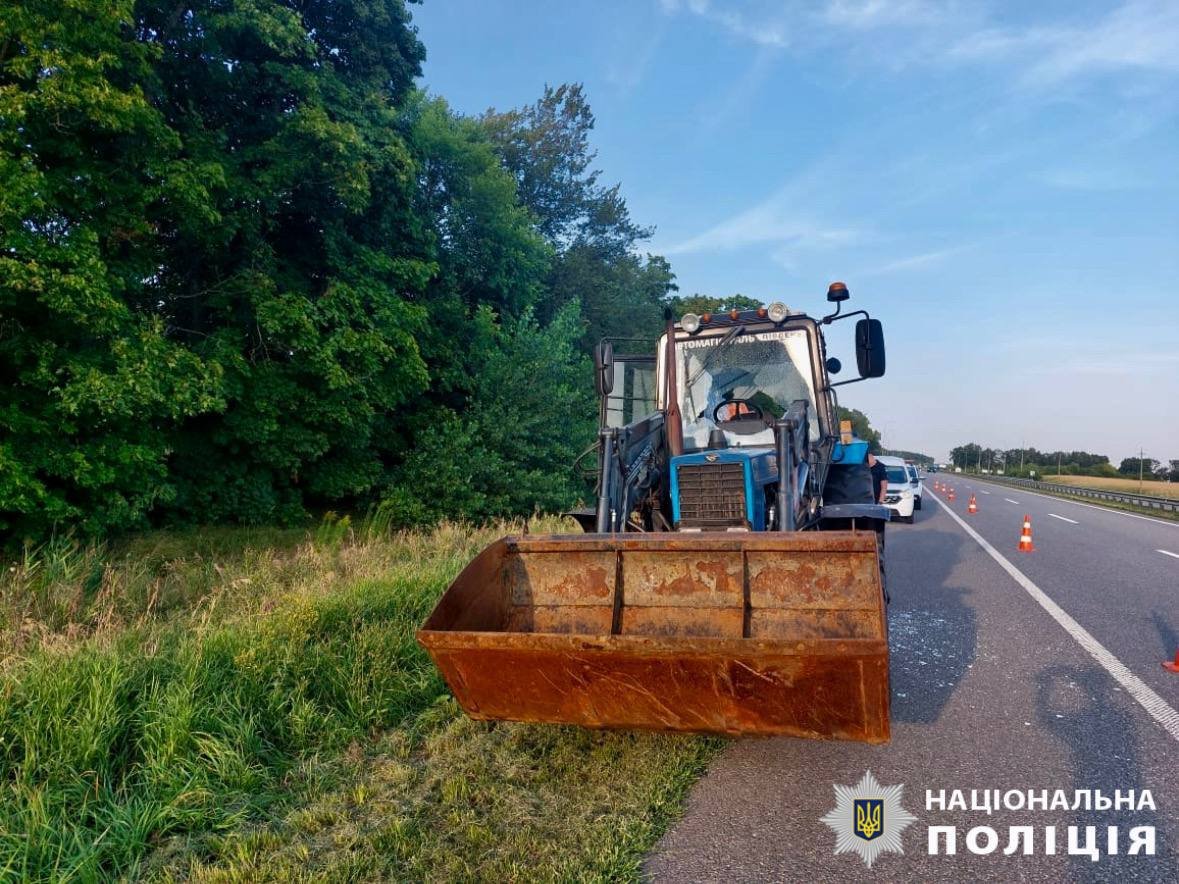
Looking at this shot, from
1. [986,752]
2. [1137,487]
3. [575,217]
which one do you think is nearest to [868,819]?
[986,752]

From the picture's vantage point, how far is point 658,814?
3.41 meters

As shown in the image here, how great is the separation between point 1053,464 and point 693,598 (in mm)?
131783

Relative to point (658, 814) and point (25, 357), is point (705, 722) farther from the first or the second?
point (25, 357)

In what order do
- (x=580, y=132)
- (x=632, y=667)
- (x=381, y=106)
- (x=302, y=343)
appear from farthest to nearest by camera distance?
1. (x=580, y=132)
2. (x=381, y=106)
3. (x=302, y=343)
4. (x=632, y=667)

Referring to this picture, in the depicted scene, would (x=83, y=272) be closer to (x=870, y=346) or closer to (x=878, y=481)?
(x=870, y=346)

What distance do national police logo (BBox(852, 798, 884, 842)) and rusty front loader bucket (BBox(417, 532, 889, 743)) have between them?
0.40 m

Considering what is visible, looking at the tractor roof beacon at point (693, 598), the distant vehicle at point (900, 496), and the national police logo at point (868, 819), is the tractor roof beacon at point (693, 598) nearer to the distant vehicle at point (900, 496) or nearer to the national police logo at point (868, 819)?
the national police logo at point (868, 819)

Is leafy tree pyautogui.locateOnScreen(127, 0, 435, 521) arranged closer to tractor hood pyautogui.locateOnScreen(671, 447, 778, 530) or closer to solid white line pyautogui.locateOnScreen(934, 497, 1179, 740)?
tractor hood pyautogui.locateOnScreen(671, 447, 778, 530)

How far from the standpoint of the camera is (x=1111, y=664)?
18.9 feet

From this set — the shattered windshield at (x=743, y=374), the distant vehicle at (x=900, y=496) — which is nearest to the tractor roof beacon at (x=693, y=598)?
the shattered windshield at (x=743, y=374)

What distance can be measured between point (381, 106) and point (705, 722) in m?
13.6

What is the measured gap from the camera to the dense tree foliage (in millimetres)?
8977

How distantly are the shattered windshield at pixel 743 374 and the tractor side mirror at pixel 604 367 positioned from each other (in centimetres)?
95

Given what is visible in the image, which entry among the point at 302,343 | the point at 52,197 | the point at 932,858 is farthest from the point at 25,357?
the point at 932,858
